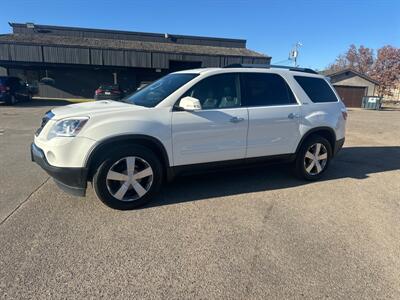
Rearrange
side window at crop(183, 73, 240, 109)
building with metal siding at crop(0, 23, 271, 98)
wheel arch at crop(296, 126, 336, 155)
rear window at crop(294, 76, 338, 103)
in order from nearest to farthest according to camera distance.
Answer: side window at crop(183, 73, 240, 109) → wheel arch at crop(296, 126, 336, 155) → rear window at crop(294, 76, 338, 103) → building with metal siding at crop(0, 23, 271, 98)

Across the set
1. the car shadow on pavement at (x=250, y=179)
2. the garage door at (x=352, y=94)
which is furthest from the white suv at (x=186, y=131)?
the garage door at (x=352, y=94)

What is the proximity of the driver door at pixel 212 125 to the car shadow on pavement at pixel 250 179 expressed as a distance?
0.49 m

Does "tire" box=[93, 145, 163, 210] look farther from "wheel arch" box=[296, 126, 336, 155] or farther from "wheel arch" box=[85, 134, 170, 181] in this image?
"wheel arch" box=[296, 126, 336, 155]

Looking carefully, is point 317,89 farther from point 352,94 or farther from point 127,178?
point 352,94

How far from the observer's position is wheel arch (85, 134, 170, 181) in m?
3.69

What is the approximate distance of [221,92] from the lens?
4.50 metres

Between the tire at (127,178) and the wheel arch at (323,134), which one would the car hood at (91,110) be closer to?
the tire at (127,178)

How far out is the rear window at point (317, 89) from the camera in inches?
207

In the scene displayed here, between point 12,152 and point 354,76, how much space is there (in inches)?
1440

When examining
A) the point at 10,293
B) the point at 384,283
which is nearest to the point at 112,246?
the point at 10,293

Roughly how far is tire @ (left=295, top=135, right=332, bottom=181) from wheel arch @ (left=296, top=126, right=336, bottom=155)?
7cm

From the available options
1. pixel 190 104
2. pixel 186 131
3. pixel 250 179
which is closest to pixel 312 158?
pixel 250 179

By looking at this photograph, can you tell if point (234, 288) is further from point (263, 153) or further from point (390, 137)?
point (390, 137)

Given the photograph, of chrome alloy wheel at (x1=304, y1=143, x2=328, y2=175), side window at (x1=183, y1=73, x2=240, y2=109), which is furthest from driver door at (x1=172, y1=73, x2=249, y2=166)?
chrome alloy wheel at (x1=304, y1=143, x2=328, y2=175)
